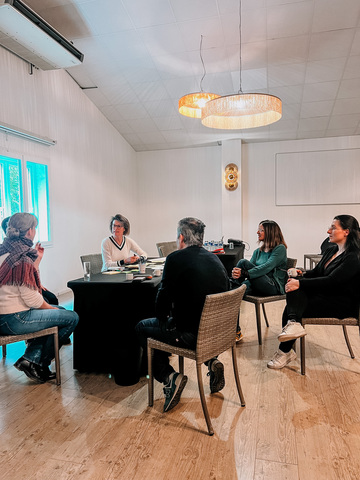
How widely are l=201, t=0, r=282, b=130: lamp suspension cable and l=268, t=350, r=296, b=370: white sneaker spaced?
212 centimetres

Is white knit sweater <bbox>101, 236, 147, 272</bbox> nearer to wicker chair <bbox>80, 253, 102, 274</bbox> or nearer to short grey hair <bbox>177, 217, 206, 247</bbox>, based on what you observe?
wicker chair <bbox>80, 253, 102, 274</bbox>

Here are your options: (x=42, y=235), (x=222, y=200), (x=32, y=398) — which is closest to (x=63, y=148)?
(x=42, y=235)

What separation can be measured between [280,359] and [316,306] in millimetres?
512

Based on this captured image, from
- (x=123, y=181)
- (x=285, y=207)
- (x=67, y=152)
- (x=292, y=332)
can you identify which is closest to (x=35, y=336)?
(x=292, y=332)

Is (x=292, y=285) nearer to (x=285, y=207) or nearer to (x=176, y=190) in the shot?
(x=285, y=207)

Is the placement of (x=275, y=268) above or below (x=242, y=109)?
below

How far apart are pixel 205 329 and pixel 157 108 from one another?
5.31m

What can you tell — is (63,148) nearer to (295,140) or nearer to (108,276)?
(108,276)

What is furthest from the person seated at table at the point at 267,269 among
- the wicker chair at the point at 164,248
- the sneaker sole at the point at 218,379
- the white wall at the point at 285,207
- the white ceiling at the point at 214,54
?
the white wall at the point at 285,207

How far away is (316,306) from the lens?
2566mm

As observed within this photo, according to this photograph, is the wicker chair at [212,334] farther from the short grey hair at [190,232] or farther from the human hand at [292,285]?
the human hand at [292,285]

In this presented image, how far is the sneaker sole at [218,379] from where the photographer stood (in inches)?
88.8

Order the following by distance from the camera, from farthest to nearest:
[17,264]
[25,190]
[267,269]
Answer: [25,190]
[267,269]
[17,264]

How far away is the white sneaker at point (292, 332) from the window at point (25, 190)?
3452mm
